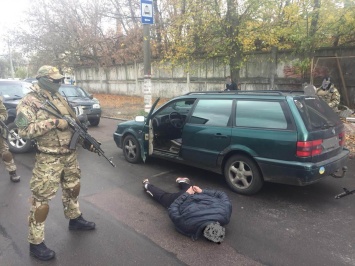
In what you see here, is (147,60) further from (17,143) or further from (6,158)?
(6,158)

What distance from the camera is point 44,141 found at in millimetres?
3021

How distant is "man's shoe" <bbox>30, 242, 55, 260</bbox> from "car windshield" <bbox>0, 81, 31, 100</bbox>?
230 inches

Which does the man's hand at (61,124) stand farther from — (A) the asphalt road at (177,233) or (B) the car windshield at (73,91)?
(B) the car windshield at (73,91)

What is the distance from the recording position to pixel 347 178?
517 centimetres

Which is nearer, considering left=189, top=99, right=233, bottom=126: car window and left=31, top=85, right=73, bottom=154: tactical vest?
left=31, top=85, right=73, bottom=154: tactical vest

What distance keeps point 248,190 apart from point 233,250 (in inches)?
57.5

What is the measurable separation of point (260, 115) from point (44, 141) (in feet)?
9.41

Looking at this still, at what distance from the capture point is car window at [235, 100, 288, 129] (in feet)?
13.4

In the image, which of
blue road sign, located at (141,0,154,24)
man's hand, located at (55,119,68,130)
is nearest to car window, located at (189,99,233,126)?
man's hand, located at (55,119,68,130)

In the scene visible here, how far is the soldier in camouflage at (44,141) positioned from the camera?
114 inches

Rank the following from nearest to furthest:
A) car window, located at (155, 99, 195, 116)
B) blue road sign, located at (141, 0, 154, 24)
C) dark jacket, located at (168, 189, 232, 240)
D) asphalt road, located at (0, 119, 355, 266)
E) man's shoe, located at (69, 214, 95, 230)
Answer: asphalt road, located at (0, 119, 355, 266) → dark jacket, located at (168, 189, 232, 240) → man's shoe, located at (69, 214, 95, 230) → car window, located at (155, 99, 195, 116) → blue road sign, located at (141, 0, 154, 24)

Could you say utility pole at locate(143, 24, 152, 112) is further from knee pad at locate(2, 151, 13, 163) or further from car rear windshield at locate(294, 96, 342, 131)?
car rear windshield at locate(294, 96, 342, 131)

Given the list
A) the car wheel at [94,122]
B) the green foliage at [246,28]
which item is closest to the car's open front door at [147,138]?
the green foliage at [246,28]

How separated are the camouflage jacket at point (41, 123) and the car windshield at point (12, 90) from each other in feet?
17.7
